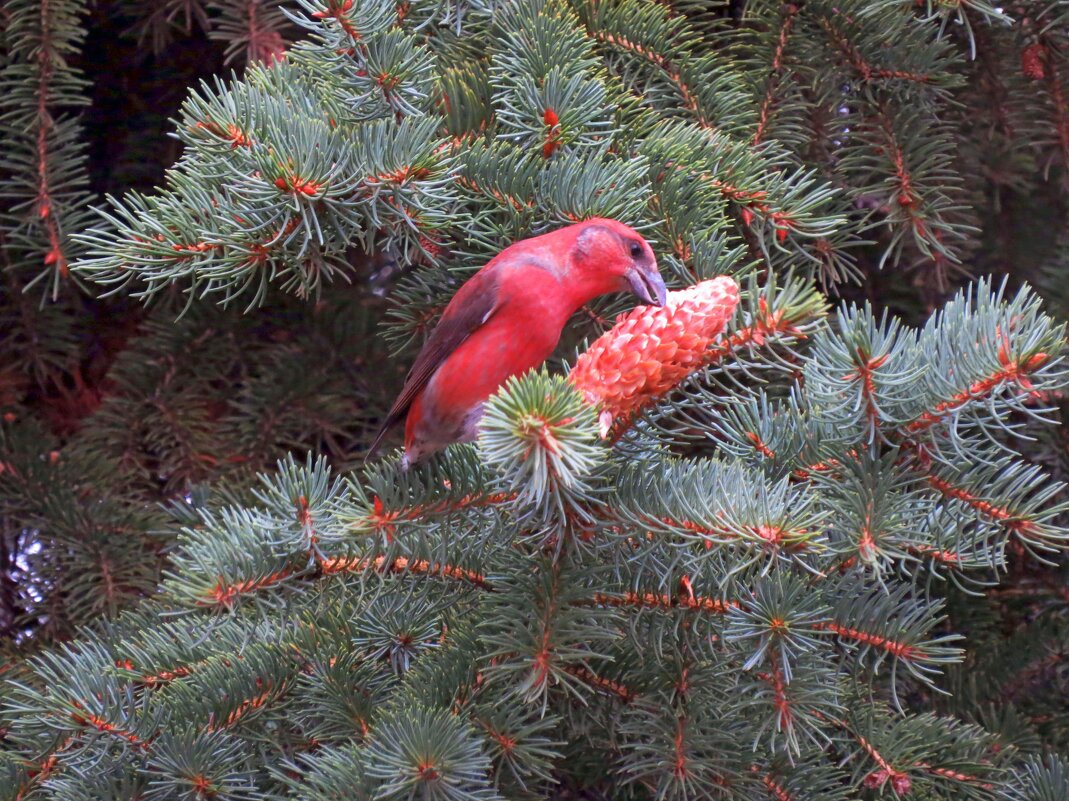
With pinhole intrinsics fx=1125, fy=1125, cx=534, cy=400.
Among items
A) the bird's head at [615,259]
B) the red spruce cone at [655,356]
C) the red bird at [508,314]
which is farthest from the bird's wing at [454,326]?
the red spruce cone at [655,356]

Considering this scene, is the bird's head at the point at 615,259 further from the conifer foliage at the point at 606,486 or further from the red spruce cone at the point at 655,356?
the red spruce cone at the point at 655,356

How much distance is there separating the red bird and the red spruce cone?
36 cm

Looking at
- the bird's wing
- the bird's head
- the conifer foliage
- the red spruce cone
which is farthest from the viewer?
the bird's wing

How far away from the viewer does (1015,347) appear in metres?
1.22

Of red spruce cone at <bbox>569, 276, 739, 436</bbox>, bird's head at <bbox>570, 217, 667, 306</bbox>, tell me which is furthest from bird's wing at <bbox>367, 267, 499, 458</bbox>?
red spruce cone at <bbox>569, 276, 739, 436</bbox>

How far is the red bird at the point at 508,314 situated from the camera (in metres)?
1.82

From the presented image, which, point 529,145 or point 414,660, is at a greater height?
point 529,145

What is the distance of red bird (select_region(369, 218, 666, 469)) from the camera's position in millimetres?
1822

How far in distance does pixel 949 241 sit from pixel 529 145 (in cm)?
107

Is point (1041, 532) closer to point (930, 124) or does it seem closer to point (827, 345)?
point (827, 345)

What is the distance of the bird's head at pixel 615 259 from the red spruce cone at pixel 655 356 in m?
0.33

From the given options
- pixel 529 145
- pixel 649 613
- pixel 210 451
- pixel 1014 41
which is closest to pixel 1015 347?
pixel 649 613

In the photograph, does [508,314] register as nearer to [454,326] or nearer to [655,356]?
[454,326]

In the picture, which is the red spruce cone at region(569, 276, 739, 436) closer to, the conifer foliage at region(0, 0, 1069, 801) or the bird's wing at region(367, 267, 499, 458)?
the conifer foliage at region(0, 0, 1069, 801)
